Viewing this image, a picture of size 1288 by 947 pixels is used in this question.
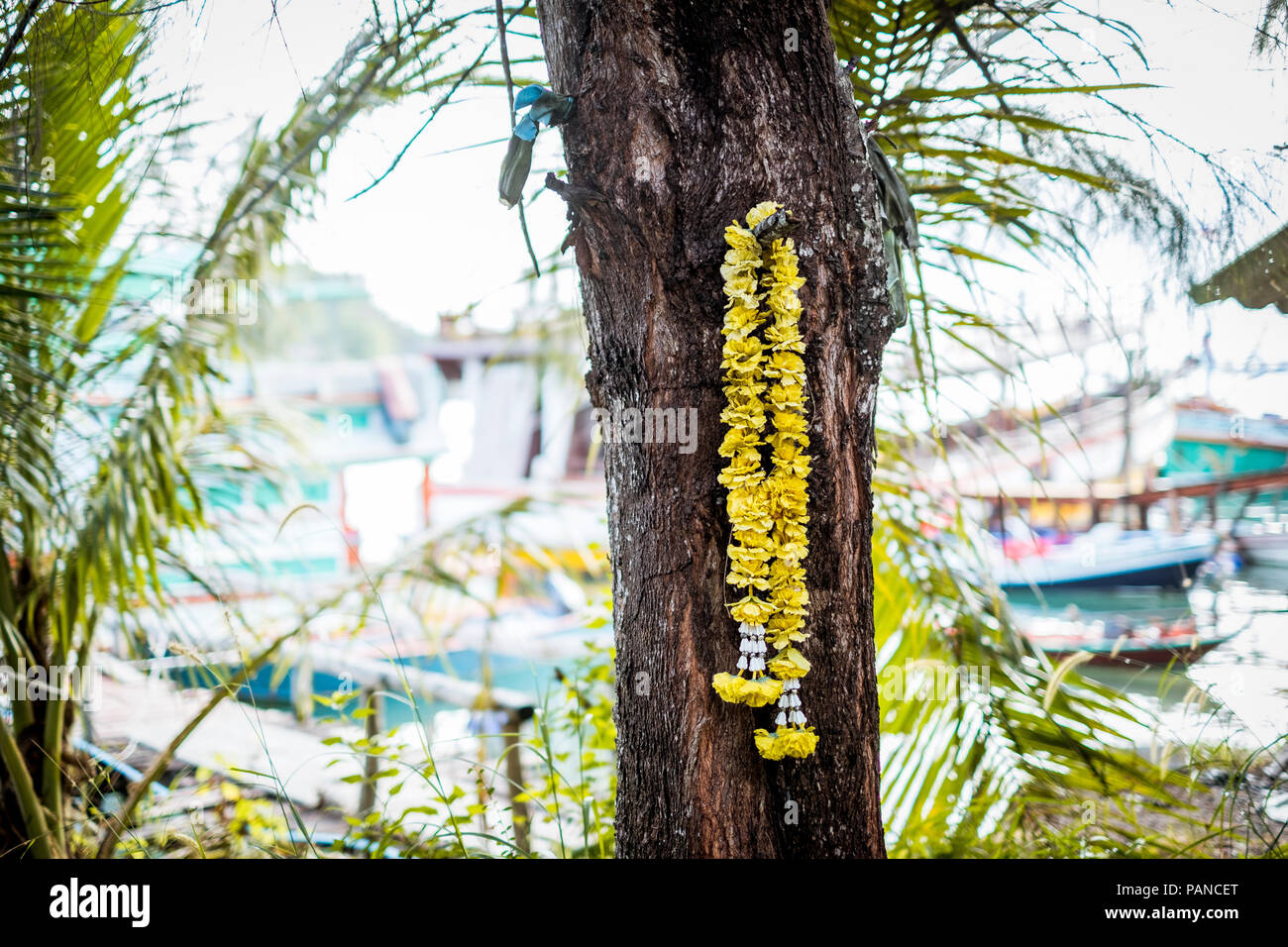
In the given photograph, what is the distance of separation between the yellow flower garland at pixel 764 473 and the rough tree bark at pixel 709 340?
3 centimetres

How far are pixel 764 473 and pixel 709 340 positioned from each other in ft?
0.50

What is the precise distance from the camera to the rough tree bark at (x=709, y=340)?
2.81 ft

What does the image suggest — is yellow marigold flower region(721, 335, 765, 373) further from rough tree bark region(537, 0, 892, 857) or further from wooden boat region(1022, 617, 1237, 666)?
wooden boat region(1022, 617, 1237, 666)

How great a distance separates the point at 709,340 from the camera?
870 mm

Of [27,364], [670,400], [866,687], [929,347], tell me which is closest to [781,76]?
[670,400]

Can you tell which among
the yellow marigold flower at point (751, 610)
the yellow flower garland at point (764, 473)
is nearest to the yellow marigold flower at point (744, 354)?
the yellow flower garland at point (764, 473)

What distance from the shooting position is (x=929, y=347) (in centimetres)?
122

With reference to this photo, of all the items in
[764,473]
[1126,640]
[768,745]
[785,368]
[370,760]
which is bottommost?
[370,760]

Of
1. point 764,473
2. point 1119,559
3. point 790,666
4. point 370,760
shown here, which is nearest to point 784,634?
point 790,666

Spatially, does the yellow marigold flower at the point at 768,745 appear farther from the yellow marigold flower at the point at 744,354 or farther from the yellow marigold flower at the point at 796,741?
the yellow marigold flower at the point at 744,354

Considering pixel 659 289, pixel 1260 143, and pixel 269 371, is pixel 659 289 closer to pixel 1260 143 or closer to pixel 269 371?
pixel 1260 143

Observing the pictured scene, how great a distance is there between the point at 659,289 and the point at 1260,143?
45.2 inches

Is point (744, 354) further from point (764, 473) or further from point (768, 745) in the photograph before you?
point (768, 745)

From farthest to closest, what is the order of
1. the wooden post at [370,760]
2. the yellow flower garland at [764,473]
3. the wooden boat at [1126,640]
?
the wooden post at [370,760], the wooden boat at [1126,640], the yellow flower garland at [764,473]
